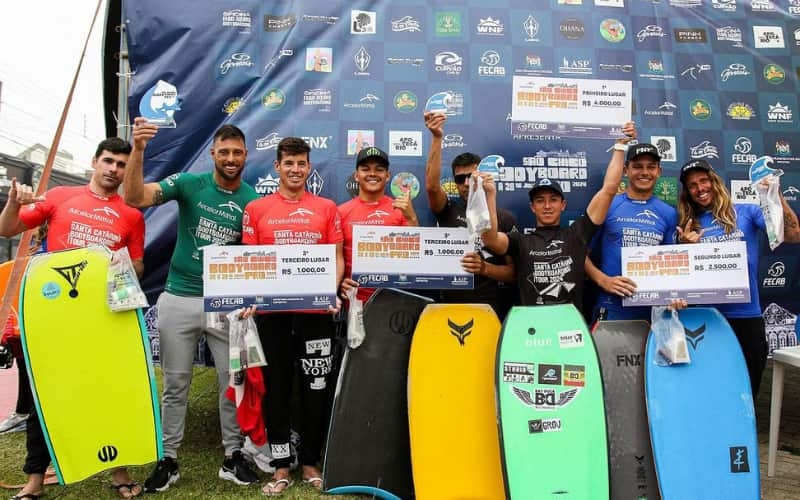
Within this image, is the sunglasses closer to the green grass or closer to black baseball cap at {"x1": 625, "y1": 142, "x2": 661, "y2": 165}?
black baseball cap at {"x1": 625, "y1": 142, "x2": 661, "y2": 165}

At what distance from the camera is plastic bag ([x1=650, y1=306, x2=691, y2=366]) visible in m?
2.56

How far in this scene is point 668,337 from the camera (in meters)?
2.60

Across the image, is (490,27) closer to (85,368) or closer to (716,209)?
(716,209)

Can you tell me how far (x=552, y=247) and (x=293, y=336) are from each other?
4.87ft

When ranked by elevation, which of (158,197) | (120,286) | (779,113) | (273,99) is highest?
(273,99)

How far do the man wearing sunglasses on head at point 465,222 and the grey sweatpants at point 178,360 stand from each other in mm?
1409

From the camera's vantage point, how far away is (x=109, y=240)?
2.70m

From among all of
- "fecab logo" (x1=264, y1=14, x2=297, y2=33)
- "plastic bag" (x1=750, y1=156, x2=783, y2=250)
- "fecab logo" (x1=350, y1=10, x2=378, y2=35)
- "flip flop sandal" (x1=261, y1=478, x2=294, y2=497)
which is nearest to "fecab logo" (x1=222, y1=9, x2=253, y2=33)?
"fecab logo" (x1=264, y1=14, x2=297, y2=33)

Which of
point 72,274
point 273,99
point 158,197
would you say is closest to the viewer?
point 72,274

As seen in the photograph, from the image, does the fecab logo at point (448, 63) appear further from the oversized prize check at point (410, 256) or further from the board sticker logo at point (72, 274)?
the board sticker logo at point (72, 274)

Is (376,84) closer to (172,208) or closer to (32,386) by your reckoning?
(172,208)

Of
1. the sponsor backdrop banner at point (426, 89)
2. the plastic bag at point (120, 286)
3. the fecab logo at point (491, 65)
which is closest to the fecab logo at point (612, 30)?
the sponsor backdrop banner at point (426, 89)

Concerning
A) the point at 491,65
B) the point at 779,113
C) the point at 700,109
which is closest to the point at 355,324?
the point at 491,65

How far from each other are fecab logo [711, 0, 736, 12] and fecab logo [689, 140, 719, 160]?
43.9 inches
